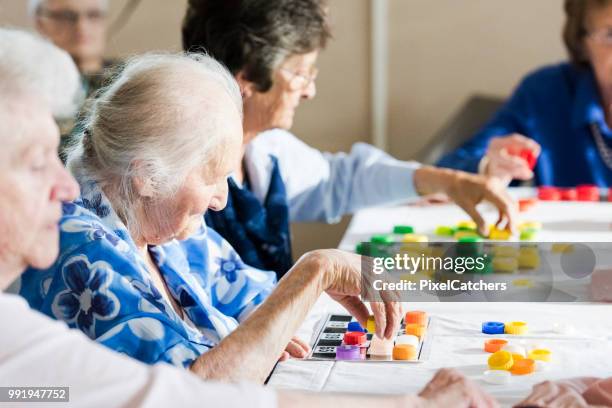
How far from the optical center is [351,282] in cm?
136

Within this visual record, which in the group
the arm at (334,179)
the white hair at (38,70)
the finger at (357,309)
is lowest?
the arm at (334,179)

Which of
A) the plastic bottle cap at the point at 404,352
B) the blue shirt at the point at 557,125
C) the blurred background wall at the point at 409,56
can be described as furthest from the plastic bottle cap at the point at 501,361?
the blurred background wall at the point at 409,56

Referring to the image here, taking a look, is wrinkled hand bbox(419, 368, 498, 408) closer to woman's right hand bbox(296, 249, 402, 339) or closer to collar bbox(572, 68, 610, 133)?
woman's right hand bbox(296, 249, 402, 339)

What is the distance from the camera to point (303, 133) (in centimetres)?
385

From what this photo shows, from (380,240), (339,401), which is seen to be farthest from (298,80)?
(339,401)

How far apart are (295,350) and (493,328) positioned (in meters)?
0.31

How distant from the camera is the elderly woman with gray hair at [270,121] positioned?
6.59ft

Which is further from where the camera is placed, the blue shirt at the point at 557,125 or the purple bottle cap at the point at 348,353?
the blue shirt at the point at 557,125

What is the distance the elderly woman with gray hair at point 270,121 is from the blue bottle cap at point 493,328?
0.63 meters

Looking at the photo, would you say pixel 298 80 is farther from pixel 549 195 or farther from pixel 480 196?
pixel 549 195

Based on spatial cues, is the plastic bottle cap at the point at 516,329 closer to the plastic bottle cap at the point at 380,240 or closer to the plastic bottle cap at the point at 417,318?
the plastic bottle cap at the point at 417,318

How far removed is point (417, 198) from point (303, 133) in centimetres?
145

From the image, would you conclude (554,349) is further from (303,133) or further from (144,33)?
(144,33)

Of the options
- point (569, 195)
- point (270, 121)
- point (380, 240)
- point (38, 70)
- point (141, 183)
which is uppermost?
point (38, 70)
